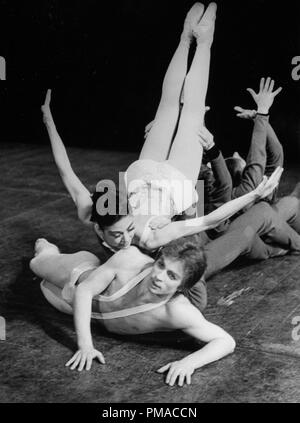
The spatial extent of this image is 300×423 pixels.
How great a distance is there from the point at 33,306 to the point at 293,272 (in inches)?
49.8

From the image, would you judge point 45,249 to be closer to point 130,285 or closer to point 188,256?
point 130,285

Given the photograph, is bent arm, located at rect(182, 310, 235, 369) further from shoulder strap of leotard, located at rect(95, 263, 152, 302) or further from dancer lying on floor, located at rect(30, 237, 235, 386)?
shoulder strap of leotard, located at rect(95, 263, 152, 302)

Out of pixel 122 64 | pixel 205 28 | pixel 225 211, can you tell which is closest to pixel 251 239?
pixel 225 211

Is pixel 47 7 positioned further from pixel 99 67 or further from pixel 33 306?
pixel 33 306

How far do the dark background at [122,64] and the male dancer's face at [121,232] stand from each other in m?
4.02

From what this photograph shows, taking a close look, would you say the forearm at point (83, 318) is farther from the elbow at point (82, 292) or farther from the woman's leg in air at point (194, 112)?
the woman's leg in air at point (194, 112)

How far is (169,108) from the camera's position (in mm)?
3299

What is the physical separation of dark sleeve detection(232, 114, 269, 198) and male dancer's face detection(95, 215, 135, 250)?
979mm

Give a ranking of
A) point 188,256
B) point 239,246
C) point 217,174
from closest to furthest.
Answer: point 188,256 → point 239,246 → point 217,174

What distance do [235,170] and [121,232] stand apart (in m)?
1.33

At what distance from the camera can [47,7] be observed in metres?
6.83

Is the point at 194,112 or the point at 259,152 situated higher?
the point at 194,112

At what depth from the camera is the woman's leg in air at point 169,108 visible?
321 cm
